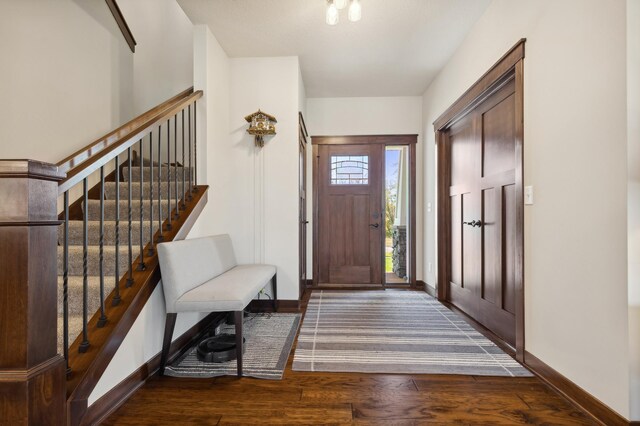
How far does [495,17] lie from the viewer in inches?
91.4

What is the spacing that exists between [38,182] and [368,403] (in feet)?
5.54

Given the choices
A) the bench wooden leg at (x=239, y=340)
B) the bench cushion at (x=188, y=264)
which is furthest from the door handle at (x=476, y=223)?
the bench cushion at (x=188, y=264)

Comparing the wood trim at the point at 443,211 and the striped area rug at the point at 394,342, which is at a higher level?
the wood trim at the point at 443,211

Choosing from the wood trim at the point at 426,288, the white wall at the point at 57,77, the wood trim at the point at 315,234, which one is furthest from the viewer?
the wood trim at the point at 315,234

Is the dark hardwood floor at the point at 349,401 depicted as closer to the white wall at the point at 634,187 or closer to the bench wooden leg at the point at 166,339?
the bench wooden leg at the point at 166,339

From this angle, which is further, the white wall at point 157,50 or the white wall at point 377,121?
the white wall at point 377,121

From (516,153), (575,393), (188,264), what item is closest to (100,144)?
(188,264)

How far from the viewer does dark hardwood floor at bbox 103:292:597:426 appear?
4.78ft

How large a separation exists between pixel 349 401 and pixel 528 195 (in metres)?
1.59

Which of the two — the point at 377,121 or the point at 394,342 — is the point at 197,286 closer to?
the point at 394,342

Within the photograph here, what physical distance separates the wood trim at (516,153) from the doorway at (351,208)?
0.72m

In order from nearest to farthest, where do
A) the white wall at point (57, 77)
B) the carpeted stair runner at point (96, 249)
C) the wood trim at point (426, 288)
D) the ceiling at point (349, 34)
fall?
1. the carpeted stair runner at point (96, 249)
2. the white wall at point (57, 77)
3. the ceiling at point (349, 34)
4. the wood trim at point (426, 288)

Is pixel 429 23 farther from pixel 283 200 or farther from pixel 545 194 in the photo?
pixel 283 200

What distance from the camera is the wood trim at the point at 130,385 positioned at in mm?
1426
